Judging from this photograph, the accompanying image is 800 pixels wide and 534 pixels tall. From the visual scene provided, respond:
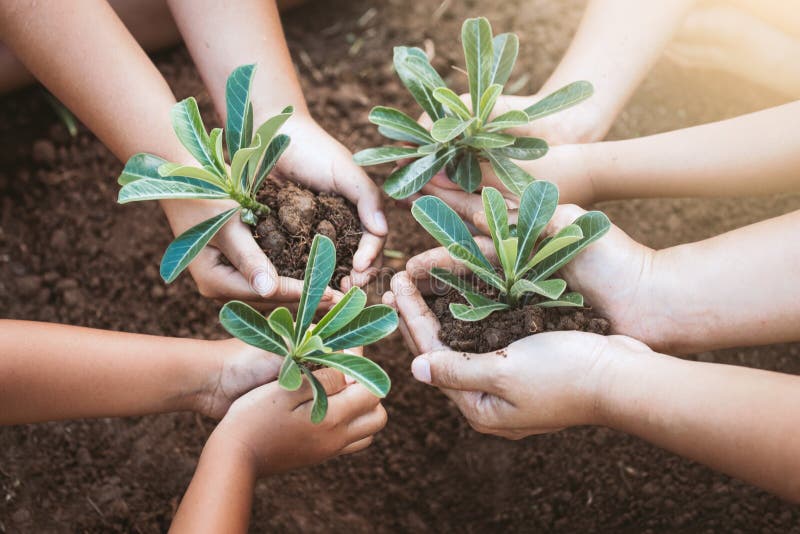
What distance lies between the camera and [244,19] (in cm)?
196

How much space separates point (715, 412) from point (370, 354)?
1.02m

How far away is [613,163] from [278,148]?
909 mm

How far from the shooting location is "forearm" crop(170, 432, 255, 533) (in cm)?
154

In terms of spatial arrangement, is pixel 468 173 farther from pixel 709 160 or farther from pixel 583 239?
pixel 709 160

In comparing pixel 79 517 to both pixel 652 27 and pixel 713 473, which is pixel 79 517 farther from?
pixel 652 27

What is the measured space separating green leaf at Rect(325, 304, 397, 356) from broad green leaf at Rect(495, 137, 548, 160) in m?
0.55

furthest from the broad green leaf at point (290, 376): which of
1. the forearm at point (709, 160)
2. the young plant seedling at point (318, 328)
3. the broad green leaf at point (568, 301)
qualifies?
the forearm at point (709, 160)

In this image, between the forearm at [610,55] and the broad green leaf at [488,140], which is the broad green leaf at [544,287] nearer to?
the broad green leaf at [488,140]

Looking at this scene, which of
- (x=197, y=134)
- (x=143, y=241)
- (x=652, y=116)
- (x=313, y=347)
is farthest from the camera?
(x=652, y=116)

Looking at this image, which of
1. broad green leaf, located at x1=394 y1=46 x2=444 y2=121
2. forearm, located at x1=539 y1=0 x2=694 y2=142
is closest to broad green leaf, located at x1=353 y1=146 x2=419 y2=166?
broad green leaf, located at x1=394 y1=46 x2=444 y2=121

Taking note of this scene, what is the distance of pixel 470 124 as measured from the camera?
1.64 meters

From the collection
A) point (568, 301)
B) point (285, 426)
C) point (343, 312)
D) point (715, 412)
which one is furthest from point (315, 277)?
point (715, 412)

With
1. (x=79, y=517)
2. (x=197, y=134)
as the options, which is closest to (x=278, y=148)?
(x=197, y=134)

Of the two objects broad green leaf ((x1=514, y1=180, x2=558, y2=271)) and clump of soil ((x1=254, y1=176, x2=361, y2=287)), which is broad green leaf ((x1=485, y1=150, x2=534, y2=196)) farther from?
clump of soil ((x1=254, y1=176, x2=361, y2=287))
